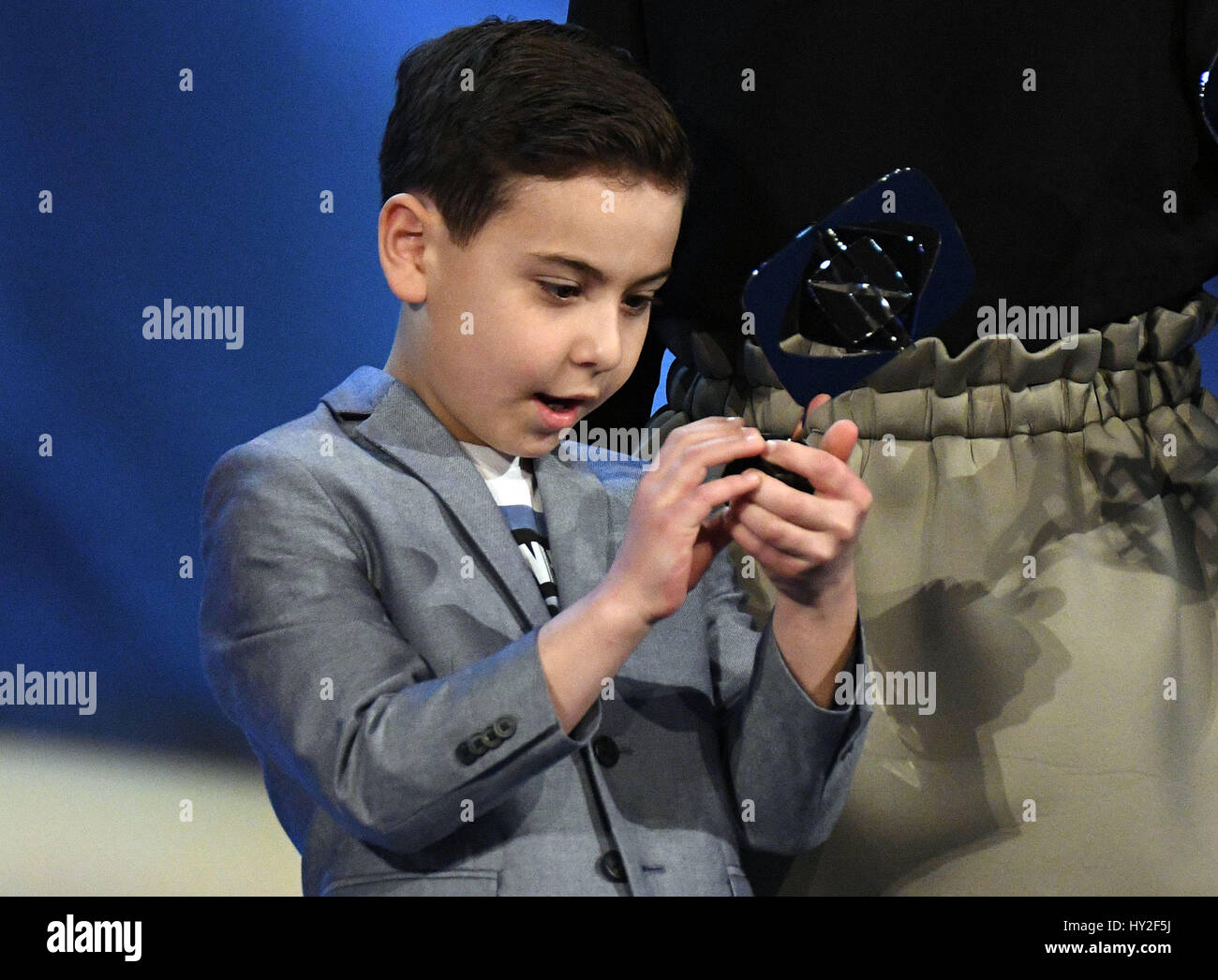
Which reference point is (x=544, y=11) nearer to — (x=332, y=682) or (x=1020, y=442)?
(x=1020, y=442)

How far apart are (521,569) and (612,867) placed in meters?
0.20

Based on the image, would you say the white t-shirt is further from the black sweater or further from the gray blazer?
the black sweater

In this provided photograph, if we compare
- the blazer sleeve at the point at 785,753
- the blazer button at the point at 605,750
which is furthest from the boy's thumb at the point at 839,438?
the blazer button at the point at 605,750

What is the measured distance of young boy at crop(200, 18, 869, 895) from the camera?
84 centimetres

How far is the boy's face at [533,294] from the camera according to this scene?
0.95 metres

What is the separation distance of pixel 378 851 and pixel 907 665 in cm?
42

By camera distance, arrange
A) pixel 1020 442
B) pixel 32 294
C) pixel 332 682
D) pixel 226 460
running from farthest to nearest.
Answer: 1. pixel 32 294
2. pixel 1020 442
3. pixel 226 460
4. pixel 332 682

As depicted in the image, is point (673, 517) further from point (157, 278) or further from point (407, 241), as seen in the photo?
point (157, 278)

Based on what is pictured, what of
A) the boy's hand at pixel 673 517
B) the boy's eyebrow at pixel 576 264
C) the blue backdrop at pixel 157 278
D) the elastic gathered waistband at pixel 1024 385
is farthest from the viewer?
the blue backdrop at pixel 157 278

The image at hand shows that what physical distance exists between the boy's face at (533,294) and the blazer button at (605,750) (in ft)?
0.70

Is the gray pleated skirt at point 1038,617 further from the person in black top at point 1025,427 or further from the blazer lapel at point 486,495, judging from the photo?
the blazer lapel at point 486,495

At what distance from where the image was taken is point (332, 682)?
0.87m

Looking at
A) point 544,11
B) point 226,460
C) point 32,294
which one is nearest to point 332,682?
point 226,460
